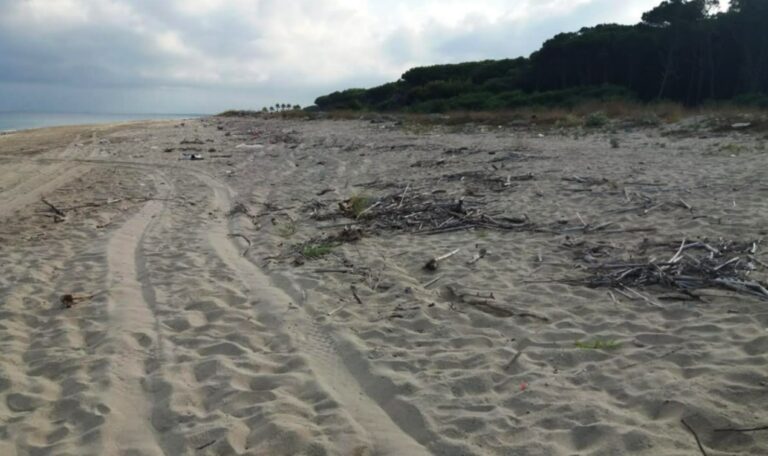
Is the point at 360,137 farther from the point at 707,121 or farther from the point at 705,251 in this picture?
the point at 705,251

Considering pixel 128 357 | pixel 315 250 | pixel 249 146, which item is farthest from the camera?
pixel 249 146

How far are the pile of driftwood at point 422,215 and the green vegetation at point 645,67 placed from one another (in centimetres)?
1889

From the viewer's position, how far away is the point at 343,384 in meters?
3.25

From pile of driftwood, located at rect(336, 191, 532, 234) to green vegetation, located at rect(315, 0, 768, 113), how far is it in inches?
744

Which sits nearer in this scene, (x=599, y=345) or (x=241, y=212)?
(x=599, y=345)

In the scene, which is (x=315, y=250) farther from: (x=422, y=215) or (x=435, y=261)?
(x=422, y=215)

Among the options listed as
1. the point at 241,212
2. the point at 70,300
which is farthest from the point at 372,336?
the point at 241,212

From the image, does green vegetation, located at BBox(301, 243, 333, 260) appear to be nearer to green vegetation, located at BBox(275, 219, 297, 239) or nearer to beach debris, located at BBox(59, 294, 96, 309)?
green vegetation, located at BBox(275, 219, 297, 239)

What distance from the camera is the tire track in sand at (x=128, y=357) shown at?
2779 millimetres

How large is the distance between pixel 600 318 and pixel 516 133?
45.0ft

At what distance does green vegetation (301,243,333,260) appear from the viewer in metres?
5.63

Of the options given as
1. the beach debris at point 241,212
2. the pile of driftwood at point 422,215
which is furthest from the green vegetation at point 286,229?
the pile of driftwood at point 422,215

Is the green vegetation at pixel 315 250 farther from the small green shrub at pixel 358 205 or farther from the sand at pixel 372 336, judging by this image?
the small green shrub at pixel 358 205

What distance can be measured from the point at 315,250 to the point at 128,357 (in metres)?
→ 2.34
